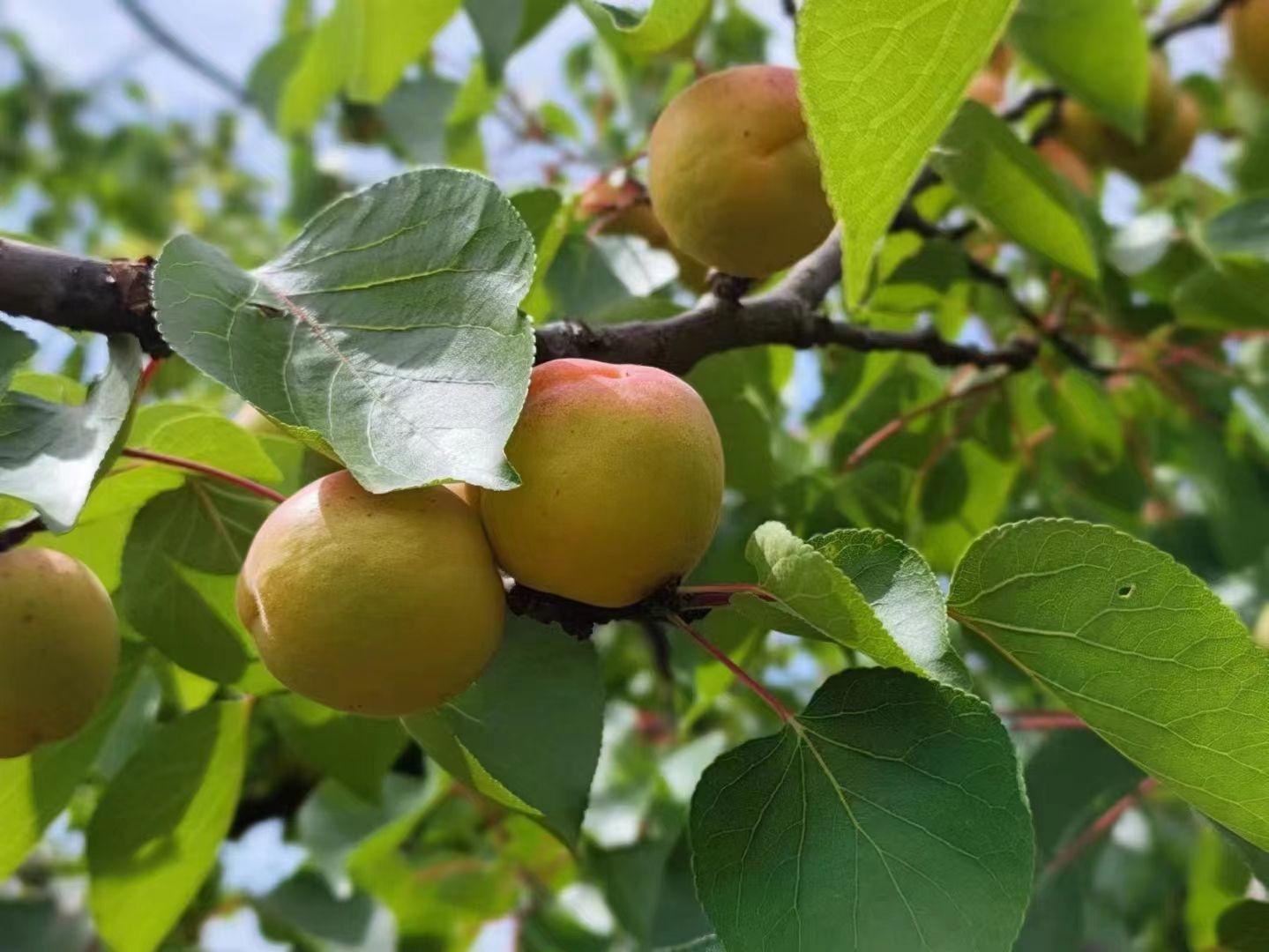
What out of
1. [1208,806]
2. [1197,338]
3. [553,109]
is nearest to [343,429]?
[1208,806]

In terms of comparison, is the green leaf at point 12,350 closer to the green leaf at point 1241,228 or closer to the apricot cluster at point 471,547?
the apricot cluster at point 471,547

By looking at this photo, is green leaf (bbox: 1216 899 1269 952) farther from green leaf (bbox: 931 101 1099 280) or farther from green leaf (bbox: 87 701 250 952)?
green leaf (bbox: 87 701 250 952)

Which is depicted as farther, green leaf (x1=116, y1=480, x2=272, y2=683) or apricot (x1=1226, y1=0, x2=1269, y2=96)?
apricot (x1=1226, y1=0, x2=1269, y2=96)

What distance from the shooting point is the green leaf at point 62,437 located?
60 centimetres

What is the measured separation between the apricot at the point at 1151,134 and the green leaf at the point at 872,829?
1154 mm

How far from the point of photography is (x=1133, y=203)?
2.31 m

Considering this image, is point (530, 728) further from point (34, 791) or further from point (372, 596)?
point (34, 791)

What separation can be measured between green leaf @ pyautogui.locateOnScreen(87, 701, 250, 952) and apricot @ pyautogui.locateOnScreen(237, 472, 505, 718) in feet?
1.26

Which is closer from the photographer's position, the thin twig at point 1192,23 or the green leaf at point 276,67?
the thin twig at point 1192,23

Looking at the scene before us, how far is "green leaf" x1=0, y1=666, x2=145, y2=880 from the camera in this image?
91cm

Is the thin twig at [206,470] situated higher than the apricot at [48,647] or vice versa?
the thin twig at [206,470]

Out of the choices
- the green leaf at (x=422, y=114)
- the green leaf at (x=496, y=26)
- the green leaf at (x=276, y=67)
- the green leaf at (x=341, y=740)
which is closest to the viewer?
the green leaf at (x=341, y=740)

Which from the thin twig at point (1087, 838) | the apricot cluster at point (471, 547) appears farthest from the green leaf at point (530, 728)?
the thin twig at point (1087, 838)

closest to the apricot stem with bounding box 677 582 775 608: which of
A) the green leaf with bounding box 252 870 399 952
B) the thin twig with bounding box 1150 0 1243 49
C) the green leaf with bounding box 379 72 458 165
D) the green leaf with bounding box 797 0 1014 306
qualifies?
the green leaf with bounding box 797 0 1014 306
